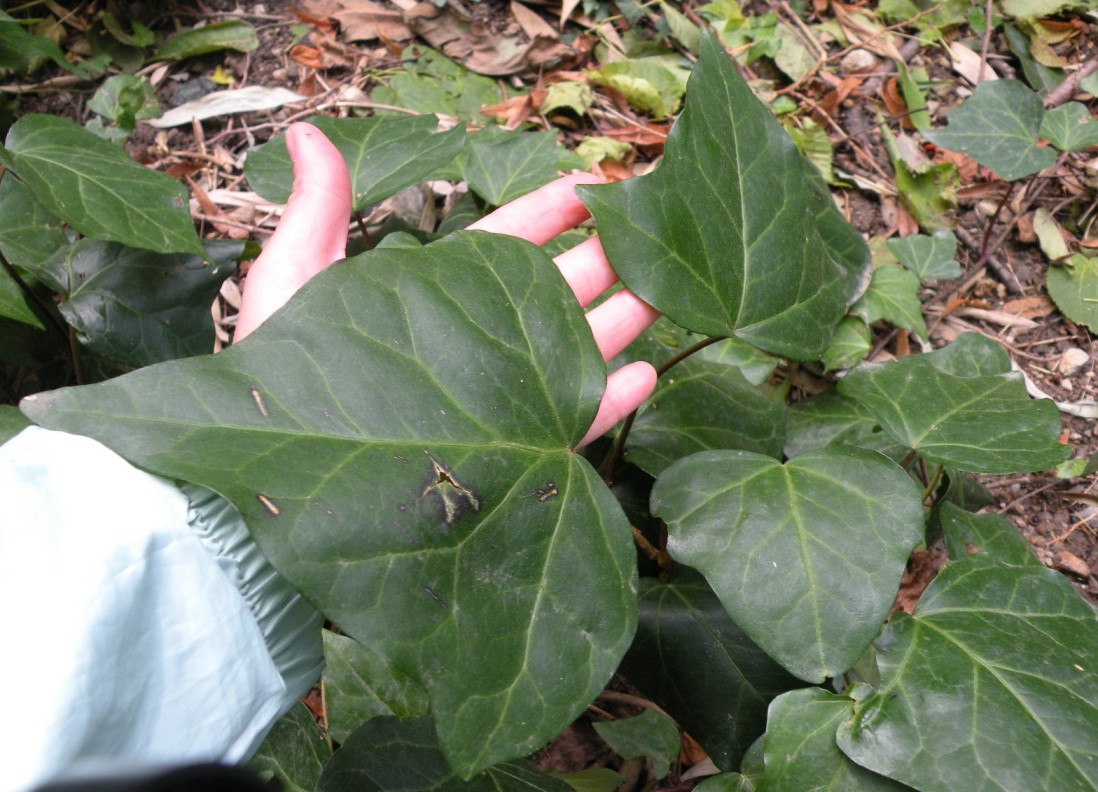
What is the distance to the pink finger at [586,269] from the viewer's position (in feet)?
3.08

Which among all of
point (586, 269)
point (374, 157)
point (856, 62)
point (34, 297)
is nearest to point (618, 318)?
point (586, 269)

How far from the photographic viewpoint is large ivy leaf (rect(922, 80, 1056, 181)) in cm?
143

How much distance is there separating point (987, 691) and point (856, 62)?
5.43 feet

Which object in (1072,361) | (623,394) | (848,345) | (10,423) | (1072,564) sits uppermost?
(10,423)

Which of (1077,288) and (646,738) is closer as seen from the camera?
(646,738)

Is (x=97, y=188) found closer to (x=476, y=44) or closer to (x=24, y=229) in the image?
(x=24, y=229)

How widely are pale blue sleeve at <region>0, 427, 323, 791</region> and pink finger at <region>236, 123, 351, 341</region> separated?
0.27 metres

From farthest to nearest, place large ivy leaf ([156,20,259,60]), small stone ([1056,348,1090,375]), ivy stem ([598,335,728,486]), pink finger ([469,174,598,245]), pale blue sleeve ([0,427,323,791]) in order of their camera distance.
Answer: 1. large ivy leaf ([156,20,259,60])
2. small stone ([1056,348,1090,375])
3. pink finger ([469,174,598,245])
4. ivy stem ([598,335,728,486])
5. pale blue sleeve ([0,427,323,791])

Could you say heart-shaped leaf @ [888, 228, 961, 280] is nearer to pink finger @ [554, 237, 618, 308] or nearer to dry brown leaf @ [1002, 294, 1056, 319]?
dry brown leaf @ [1002, 294, 1056, 319]

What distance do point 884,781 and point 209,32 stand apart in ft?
6.65

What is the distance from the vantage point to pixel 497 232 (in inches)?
37.8

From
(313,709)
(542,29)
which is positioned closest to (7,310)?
(313,709)

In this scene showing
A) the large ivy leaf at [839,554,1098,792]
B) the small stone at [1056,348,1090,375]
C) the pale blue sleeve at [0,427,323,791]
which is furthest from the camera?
the small stone at [1056,348,1090,375]

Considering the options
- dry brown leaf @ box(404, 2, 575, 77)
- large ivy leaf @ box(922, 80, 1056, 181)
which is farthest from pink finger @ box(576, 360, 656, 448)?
dry brown leaf @ box(404, 2, 575, 77)
